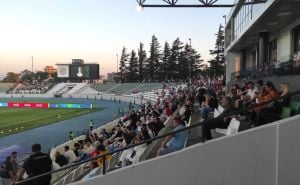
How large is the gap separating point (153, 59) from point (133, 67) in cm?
785

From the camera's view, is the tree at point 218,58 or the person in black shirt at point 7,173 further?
the tree at point 218,58

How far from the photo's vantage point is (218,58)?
3794 inches

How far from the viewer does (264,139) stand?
5695 millimetres

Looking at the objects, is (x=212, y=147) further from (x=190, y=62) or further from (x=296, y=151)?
(x=190, y=62)

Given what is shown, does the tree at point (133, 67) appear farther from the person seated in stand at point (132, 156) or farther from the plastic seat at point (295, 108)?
the plastic seat at point (295, 108)

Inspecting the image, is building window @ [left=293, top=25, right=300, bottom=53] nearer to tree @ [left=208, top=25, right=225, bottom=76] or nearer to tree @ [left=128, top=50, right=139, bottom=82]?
tree @ [left=208, top=25, right=225, bottom=76]

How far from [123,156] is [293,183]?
3508 mm

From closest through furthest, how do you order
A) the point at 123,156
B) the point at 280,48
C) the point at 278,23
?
the point at 123,156, the point at 278,23, the point at 280,48

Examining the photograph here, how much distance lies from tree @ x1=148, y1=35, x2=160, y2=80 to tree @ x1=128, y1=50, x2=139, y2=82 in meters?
5.35

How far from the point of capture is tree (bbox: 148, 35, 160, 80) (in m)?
115

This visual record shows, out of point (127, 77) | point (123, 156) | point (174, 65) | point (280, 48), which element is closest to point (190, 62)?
point (174, 65)

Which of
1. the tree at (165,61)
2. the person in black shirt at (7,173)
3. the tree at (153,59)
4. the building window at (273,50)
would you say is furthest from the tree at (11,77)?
the person in black shirt at (7,173)

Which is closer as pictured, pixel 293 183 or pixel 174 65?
pixel 293 183

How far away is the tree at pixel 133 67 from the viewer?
4712 inches
